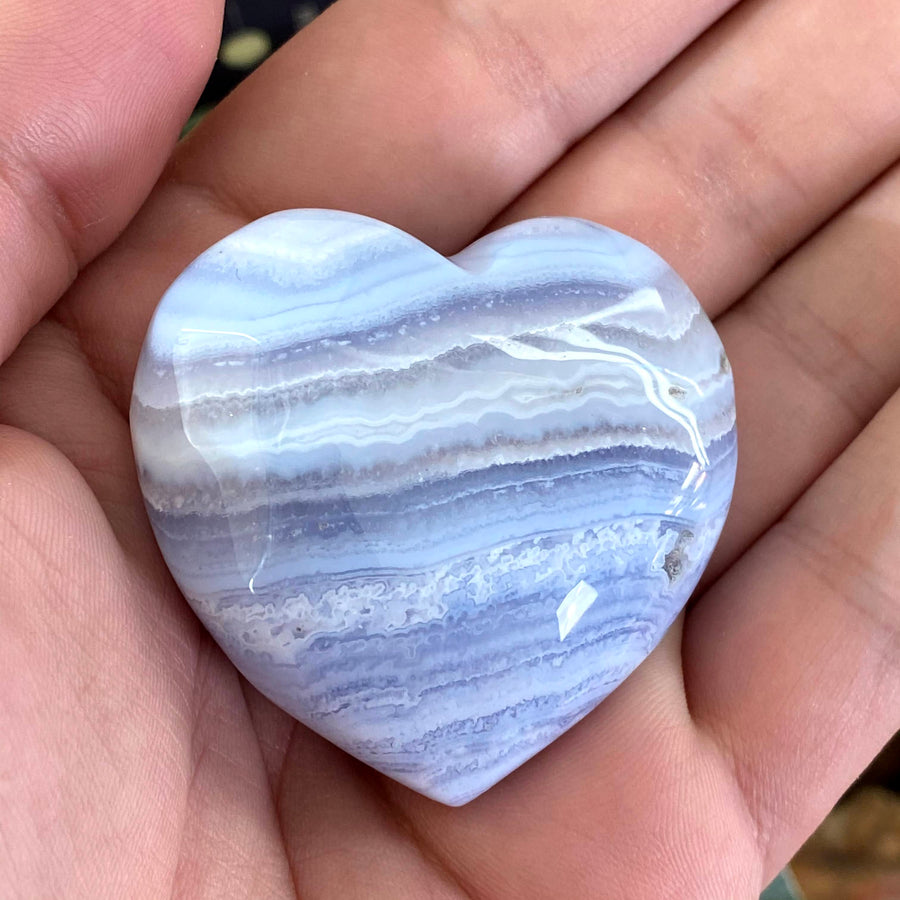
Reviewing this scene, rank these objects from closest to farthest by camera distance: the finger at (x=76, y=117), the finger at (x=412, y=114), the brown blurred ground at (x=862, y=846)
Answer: the finger at (x=76, y=117), the finger at (x=412, y=114), the brown blurred ground at (x=862, y=846)

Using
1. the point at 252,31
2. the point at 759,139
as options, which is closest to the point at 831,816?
the point at 759,139

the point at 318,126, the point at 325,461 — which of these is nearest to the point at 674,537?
the point at 325,461

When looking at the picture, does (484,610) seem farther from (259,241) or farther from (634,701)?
(259,241)

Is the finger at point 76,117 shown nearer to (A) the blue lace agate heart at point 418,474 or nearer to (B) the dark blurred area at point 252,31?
(A) the blue lace agate heart at point 418,474

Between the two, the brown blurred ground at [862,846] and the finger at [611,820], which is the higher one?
the finger at [611,820]

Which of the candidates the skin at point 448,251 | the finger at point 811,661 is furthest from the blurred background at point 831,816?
the finger at point 811,661

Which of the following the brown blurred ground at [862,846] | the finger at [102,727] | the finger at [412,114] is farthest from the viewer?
the brown blurred ground at [862,846]

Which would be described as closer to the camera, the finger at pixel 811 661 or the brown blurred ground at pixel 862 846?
the finger at pixel 811 661

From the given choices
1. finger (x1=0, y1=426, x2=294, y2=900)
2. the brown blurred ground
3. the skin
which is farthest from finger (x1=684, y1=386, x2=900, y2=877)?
the brown blurred ground

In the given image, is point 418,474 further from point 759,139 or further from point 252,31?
point 252,31
